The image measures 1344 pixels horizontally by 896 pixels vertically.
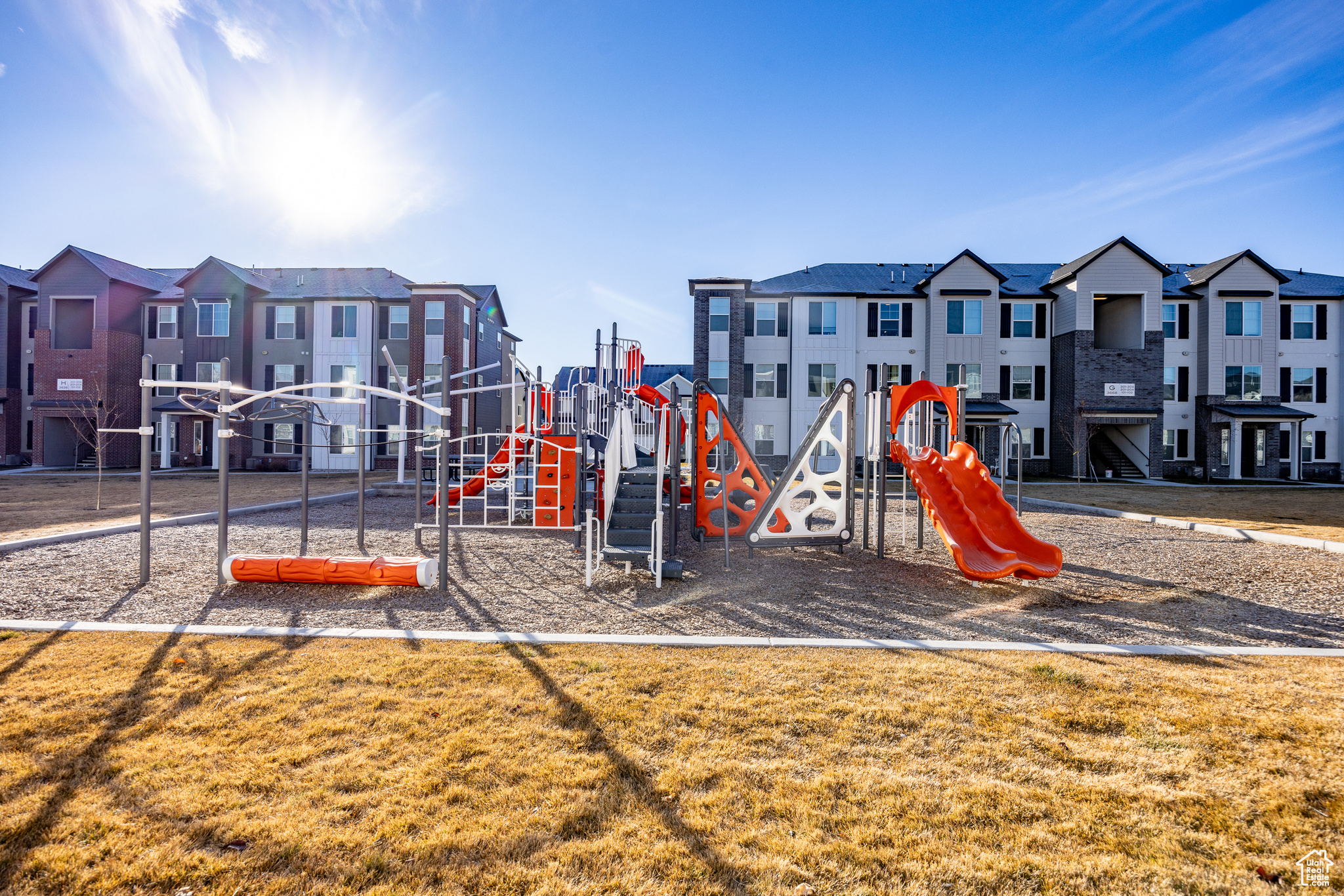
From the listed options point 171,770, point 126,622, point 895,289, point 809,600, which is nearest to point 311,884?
point 171,770

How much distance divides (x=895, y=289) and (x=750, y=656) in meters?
30.2

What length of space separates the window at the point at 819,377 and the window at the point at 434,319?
65.3ft

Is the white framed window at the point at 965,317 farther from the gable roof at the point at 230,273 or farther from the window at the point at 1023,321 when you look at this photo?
the gable roof at the point at 230,273

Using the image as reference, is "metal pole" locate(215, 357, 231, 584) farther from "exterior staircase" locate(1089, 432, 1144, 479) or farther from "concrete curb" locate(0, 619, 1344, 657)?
"exterior staircase" locate(1089, 432, 1144, 479)

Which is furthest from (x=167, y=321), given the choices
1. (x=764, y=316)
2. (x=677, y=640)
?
(x=677, y=640)

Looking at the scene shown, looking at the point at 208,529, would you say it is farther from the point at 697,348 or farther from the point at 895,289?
the point at 895,289

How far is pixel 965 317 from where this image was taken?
1176 inches

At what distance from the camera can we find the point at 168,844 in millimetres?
2508

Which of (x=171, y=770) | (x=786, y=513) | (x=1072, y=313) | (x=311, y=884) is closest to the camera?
(x=311, y=884)

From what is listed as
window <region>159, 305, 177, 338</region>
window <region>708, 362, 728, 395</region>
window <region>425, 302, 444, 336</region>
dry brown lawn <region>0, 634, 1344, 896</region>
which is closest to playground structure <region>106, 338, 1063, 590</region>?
dry brown lawn <region>0, 634, 1344, 896</region>

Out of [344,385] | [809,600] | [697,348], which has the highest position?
[697,348]

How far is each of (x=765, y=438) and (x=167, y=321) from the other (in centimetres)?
3468

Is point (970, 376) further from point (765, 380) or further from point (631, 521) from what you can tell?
point (631, 521)

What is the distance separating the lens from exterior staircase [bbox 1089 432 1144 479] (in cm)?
3028
